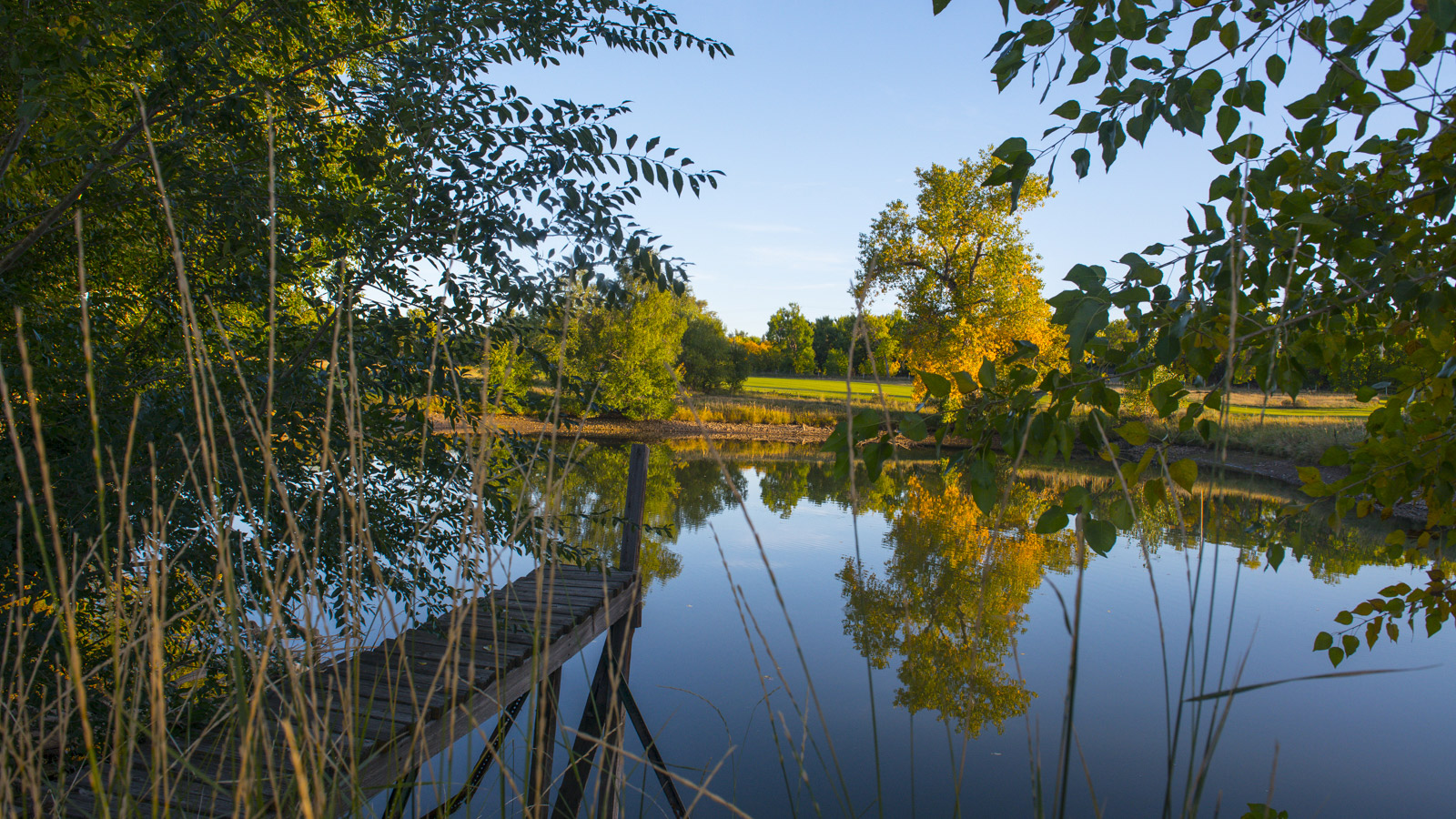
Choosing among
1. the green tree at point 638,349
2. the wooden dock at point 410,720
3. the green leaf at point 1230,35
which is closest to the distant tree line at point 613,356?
the green tree at point 638,349

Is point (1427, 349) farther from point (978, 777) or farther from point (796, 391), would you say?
point (796, 391)

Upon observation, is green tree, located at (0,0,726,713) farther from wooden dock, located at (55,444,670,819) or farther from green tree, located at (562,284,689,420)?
green tree, located at (562,284,689,420)

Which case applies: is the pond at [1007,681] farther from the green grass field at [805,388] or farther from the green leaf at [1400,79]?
the green grass field at [805,388]

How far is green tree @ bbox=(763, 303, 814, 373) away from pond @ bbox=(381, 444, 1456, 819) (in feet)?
141

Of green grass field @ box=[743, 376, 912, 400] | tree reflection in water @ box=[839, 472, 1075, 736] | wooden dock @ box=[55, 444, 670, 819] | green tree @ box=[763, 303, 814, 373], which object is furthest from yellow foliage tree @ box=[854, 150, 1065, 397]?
green tree @ box=[763, 303, 814, 373]

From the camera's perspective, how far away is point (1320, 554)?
991cm

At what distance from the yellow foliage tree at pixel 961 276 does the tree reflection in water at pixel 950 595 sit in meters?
9.00

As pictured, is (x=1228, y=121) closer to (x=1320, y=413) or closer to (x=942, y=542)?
(x=942, y=542)

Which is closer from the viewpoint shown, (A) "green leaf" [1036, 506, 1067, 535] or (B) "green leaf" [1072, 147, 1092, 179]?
(A) "green leaf" [1036, 506, 1067, 535]

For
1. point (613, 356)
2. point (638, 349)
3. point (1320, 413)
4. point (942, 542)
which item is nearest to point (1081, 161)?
point (613, 356)

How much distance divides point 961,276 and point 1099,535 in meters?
22.4

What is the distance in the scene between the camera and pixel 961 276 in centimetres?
2233

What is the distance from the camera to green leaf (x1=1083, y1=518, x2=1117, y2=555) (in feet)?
3.57

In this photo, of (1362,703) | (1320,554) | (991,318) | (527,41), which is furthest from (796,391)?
(527,41)
